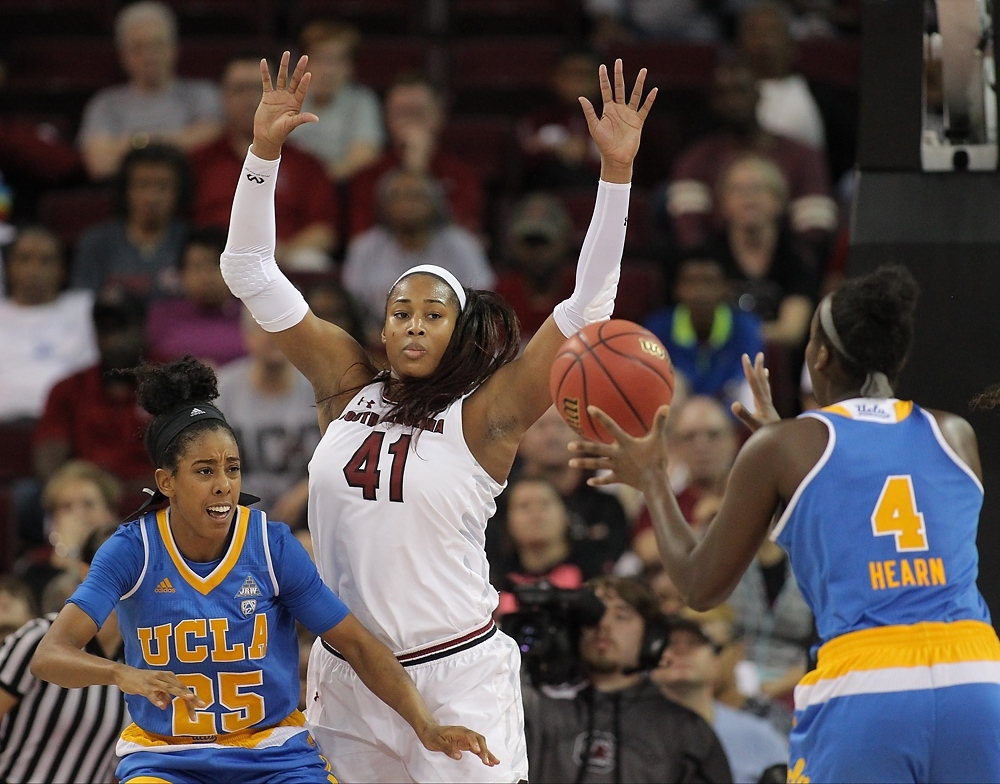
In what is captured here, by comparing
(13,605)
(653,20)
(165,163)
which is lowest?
(13,605)

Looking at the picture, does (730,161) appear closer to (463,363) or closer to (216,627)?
(463,363)

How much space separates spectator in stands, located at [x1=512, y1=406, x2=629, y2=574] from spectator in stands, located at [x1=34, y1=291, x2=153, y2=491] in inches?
92.0

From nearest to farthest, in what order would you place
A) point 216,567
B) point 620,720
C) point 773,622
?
1. point 216,567
2. point 620,720
3. point 773,622

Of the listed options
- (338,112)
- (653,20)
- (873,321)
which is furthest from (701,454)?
(653,20)

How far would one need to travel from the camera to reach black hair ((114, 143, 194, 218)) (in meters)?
Answer: 9.90

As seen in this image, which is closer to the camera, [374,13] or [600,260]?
[600,260]

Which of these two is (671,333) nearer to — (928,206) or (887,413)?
(928,206)

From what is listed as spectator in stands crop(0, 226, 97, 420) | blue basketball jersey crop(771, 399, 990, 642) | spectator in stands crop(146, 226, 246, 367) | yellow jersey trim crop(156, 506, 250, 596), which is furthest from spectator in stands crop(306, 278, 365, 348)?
blue basketball jersey crop(771, 399, 990, 642)

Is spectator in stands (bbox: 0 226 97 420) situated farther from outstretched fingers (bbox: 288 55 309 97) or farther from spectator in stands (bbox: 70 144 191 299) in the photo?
outstretched fingers (bbox: 288 55 309 97)

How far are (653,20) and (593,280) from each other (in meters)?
7.84

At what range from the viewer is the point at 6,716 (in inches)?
213

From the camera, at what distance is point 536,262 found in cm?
941

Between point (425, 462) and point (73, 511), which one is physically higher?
point (425, 462)

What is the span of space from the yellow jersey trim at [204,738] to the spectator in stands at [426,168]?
641 centimetres
